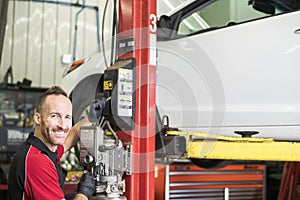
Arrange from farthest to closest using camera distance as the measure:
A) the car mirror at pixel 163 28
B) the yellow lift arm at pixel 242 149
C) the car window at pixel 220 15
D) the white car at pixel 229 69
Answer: the car mirror at pixel 163 28 < the car window at pixel 220 15 < the white car at pixel 229 69 < the yellow lift arm at pixel 242 149

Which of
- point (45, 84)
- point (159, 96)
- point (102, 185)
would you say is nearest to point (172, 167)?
point (159, 96)

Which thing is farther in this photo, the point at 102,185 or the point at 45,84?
the point at 45,84

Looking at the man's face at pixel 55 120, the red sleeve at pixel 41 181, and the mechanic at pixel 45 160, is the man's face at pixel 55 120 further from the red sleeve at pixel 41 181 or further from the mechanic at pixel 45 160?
the red sleeve at pixel 41 181

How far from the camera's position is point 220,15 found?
3949 mm

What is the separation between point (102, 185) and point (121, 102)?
48 centimetres

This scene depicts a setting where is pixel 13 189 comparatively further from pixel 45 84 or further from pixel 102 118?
pixel 45 84

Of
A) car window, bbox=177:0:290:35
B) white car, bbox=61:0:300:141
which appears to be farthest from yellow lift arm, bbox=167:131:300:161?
car window, bbox=177:0:290:35

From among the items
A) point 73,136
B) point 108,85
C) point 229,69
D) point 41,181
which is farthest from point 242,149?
point 41,181

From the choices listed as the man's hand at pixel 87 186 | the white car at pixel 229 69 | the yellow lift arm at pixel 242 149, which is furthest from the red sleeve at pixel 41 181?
the yellow lift arm at pixel 242 149

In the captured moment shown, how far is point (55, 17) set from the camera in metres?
8.62

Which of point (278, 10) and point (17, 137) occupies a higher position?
point (278, 10)

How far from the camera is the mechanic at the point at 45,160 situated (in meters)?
2.59

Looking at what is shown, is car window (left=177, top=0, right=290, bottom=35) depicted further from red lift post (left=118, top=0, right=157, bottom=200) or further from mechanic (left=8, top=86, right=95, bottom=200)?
mechanic (left=8, top=86, right=95, bottom=200)

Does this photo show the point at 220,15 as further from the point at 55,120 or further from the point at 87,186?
the point at 87,186
